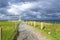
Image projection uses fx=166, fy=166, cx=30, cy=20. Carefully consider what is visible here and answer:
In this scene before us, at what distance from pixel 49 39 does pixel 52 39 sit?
0.35 m

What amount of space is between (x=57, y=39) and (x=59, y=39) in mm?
294

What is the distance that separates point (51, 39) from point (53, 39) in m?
0.26

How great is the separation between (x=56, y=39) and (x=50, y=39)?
76 cm

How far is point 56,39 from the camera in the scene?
19.4m

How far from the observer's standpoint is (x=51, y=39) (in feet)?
62.7

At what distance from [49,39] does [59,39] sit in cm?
116

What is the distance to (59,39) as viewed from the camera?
754 inches

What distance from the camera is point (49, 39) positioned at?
19.1 m

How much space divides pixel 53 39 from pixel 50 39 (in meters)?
0.37

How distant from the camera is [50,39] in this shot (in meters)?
19.1

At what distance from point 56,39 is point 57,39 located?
0.38 feet

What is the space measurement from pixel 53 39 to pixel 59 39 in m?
0.74

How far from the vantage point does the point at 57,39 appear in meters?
19.4
